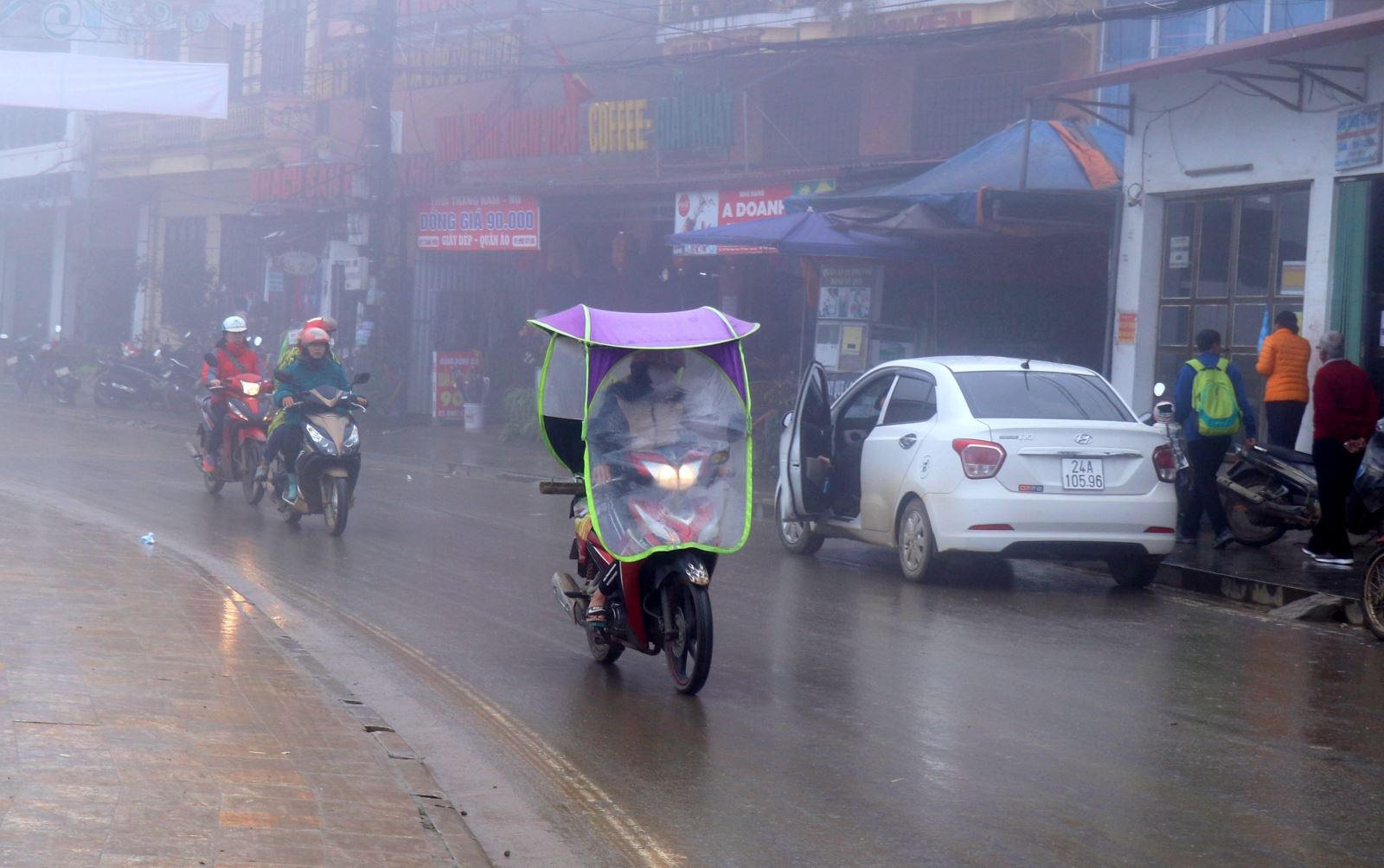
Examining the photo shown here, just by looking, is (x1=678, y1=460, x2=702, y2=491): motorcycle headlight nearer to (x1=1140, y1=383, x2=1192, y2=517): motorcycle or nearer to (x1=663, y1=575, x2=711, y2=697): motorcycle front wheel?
(x1=663, y1=575, x2=711, y2=697): motorcycle front wheel

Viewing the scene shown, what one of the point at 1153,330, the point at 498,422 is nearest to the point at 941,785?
the point at 1153,330

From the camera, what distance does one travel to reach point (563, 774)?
5.94 m

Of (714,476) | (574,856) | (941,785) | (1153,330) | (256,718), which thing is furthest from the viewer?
(1153,330)

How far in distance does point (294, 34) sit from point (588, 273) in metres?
11.5

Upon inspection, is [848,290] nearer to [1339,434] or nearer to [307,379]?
[307,379]

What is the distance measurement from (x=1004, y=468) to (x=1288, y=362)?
4.55m

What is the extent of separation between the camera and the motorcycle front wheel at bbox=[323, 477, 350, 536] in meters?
12.8

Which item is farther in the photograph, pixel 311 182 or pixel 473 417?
pixel 311 182

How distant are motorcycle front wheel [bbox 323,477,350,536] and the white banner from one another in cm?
1754

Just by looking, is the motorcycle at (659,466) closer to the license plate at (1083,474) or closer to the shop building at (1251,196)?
the license plate at (1083,474)

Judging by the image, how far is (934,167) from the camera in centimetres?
1858

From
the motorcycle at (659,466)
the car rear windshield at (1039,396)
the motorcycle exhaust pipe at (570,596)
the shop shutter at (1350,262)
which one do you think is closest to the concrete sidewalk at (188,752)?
the motorcycle exhaust pipe at (570,596)

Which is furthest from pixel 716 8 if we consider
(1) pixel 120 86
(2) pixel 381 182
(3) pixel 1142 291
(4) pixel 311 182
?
(1) pixel 120 86

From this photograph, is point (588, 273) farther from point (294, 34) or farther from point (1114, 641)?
point (1114, 641)
